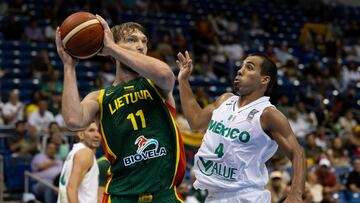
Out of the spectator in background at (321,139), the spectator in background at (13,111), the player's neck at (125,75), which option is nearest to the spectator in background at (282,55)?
the spectator in background at (321,139)

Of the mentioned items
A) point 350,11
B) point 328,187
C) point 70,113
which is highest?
point 70,113

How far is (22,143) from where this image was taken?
1141 centimetres

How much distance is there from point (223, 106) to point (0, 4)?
12598mm

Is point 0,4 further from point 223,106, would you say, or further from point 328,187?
point 223,106

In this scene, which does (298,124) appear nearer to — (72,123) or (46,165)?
(46,165)

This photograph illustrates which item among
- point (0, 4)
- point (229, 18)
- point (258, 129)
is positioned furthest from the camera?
point (229, 18)

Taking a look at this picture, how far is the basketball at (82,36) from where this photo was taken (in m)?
4.18

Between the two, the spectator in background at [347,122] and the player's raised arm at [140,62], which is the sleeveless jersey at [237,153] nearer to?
the player's raised arm at [140,62]

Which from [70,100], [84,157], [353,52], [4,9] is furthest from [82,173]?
[353,52]

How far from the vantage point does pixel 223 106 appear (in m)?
5.54

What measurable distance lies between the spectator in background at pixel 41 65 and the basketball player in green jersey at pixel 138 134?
32.4ft

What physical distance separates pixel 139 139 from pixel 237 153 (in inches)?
40.8

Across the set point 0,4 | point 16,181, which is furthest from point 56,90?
point 0,4

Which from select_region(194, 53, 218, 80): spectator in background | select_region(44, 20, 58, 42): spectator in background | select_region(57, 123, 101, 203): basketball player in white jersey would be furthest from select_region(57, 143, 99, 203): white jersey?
select_region(194, 53, 218, 80): spectator in background
